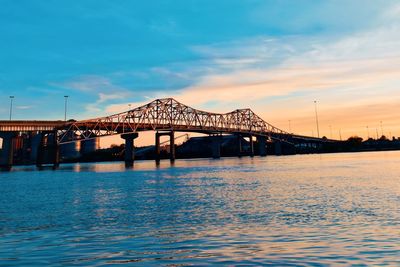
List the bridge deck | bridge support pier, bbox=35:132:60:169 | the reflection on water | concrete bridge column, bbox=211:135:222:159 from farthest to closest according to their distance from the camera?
concrete bridge column, bbox=211:135:222:159 < bridge support pier, bbox=35:132:60:169 < the bridge deck < the reflection on water

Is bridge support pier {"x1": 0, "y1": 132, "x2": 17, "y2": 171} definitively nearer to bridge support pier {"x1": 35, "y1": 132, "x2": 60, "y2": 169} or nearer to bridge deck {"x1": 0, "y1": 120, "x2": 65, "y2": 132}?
bridge deck {"x1": 0, "y1": 120, "x2": 65, "y2": 132}

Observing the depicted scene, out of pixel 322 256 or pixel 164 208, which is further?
pixel 164 208

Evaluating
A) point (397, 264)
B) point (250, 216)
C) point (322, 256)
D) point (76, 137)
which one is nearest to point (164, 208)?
point (250, 216)

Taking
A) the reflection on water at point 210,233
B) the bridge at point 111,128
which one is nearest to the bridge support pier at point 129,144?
the bridge at point 111,128

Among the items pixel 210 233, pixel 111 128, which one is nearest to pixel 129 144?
pixel 111 128

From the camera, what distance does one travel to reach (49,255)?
436 inches

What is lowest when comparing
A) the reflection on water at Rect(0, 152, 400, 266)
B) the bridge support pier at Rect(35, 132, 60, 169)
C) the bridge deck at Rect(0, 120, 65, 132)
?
the reflection on water at Rect(0, 152, 400, 266)

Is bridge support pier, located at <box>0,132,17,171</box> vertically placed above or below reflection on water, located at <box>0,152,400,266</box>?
above

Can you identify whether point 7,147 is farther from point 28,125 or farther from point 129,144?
point 129,144

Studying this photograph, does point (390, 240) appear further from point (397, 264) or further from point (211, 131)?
point (211, 131)

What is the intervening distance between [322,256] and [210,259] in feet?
9.95

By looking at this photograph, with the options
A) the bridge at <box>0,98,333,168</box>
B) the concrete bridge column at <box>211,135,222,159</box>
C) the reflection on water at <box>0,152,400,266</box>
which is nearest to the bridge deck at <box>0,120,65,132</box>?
the bridge at <box>0,98,333,168</box>

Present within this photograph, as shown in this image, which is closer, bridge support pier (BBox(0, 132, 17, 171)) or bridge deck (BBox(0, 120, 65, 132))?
bridge support pier (BBox(0, 132, 17, 171))

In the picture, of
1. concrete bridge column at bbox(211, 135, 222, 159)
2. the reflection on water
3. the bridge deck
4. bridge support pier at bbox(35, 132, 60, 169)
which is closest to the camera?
the reflection on water
